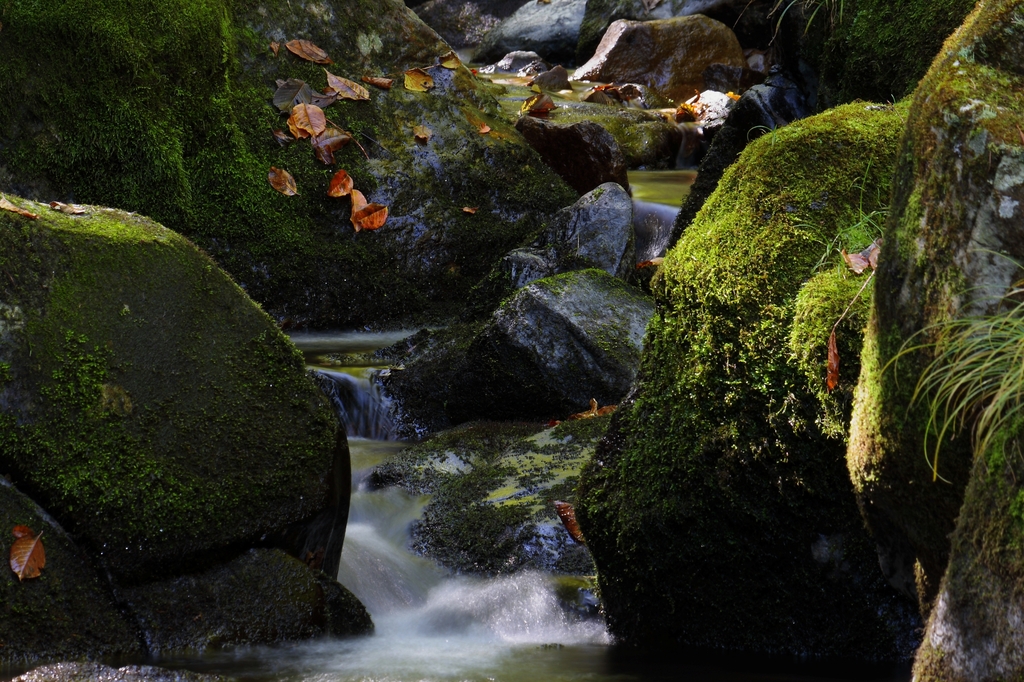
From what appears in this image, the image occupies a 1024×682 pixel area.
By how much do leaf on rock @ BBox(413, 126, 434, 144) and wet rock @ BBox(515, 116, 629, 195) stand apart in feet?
2.79

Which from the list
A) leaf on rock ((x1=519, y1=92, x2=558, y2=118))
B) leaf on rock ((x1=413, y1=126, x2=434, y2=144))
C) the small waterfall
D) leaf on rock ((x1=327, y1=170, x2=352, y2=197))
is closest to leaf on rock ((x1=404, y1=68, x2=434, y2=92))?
leaf on rock ((x1=413, y1=126, x2=434, y2=144))

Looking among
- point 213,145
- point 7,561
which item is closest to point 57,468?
point 7,561

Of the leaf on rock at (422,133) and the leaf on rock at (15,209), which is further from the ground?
the leaf on rock at (422,133)

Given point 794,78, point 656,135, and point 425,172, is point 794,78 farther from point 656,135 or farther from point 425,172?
point 656,135

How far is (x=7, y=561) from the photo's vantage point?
298 cm

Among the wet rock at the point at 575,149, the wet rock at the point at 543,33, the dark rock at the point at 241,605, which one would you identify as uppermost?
the wet rock at the point at 543,33

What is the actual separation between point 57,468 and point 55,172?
135 inches

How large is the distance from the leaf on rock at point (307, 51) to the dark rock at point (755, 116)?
291 cm

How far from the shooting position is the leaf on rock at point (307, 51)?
718cm

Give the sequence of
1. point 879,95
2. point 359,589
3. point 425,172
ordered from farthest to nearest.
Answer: point 425,172, point 879,95, point 359,589

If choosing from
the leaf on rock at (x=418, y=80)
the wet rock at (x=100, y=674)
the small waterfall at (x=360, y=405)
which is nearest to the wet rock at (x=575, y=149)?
the leaf on rock at (x=418, y=80)

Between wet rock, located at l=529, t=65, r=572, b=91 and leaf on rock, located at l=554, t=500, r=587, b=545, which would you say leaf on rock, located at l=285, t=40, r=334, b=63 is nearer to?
leaf on rock, located at l=554, t=500, r=587, b=545

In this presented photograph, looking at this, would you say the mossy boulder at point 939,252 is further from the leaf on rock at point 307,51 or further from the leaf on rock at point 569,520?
the leaf on rock at point 307,51

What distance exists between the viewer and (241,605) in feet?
11.1
